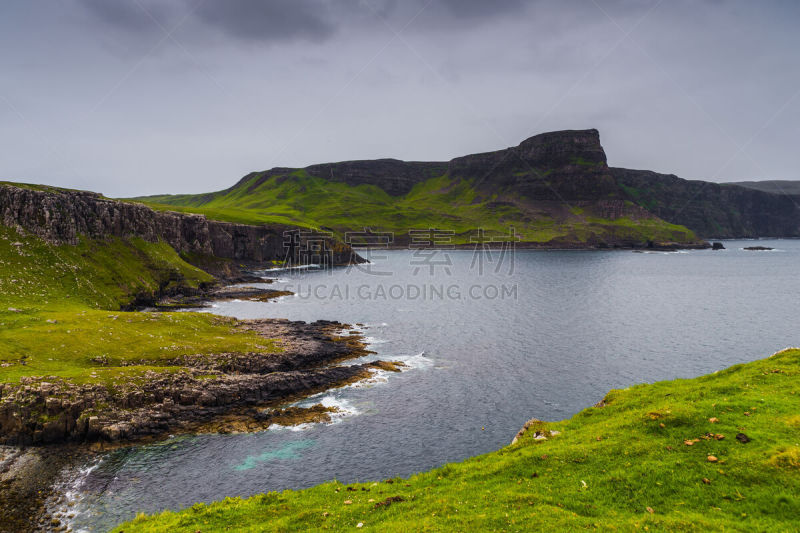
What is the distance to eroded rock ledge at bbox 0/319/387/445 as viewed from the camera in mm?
39094

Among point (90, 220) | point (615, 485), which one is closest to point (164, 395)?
point (615, 485)

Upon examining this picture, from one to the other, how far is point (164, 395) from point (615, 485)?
43.8 metres

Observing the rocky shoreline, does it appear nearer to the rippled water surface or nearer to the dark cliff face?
the rippled water surface

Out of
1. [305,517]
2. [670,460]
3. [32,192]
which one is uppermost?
[32,192]

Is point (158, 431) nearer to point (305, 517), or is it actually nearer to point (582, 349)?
point (305, 517)

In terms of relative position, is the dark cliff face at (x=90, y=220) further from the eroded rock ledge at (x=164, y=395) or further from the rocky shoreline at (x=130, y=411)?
the eroded rock ledge at (x=164, y=395)

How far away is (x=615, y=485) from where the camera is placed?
20391 mm

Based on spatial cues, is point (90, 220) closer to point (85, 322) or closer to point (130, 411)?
point (85, 322)

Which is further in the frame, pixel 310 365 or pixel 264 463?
pixel 310 365

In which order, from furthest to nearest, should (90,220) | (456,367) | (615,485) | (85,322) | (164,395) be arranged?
(90,220) < (456,367) < (85,322) < (164,395) < (615,485)

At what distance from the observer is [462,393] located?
173ft

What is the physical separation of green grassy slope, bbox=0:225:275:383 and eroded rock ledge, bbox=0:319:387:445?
2.53 meters

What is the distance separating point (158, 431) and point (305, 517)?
2788 centimetres

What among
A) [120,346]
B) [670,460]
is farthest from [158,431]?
[670,460]
